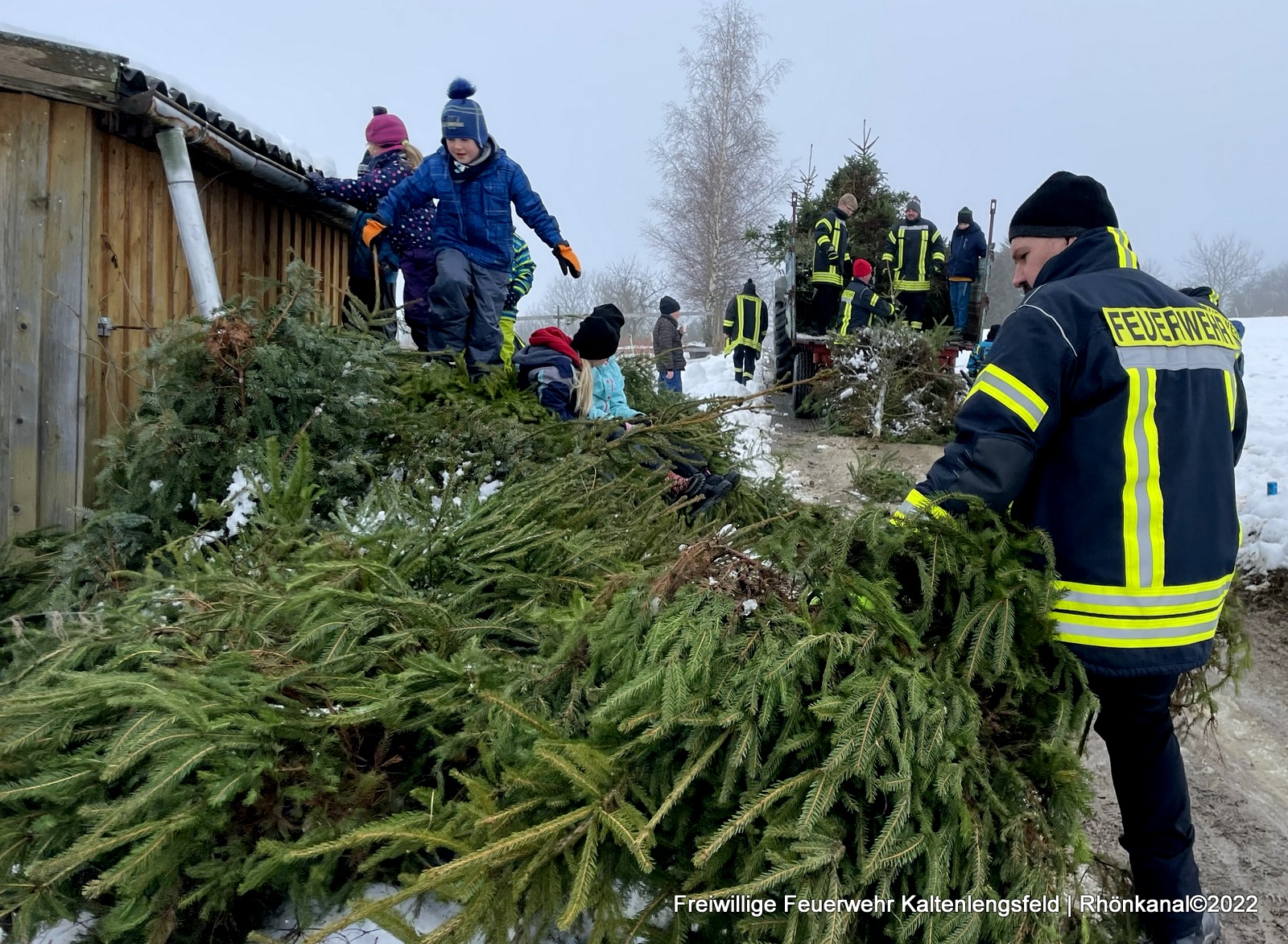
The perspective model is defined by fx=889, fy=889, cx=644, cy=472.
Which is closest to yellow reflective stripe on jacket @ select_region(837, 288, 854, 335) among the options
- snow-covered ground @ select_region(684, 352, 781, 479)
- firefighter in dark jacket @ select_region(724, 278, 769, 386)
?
snow-covered ground @ select_region(684, 352, 781, 479)

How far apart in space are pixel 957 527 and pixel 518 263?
18.1 feet

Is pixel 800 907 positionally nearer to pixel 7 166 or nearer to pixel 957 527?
pixel 957 527

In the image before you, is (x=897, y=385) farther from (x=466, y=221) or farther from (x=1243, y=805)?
(x=1243, y=805)

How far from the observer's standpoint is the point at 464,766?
243cm

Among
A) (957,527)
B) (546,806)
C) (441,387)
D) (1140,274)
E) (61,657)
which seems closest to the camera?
(546,806)

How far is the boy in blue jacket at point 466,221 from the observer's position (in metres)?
5.66

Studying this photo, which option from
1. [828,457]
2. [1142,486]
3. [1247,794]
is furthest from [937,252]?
[1142,486]

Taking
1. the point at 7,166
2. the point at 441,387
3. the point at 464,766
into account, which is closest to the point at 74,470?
the point at 7,166

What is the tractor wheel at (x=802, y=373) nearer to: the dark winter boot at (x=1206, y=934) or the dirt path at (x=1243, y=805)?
the dirt path at (x=1243, y=805)

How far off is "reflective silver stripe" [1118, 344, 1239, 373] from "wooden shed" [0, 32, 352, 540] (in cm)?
370

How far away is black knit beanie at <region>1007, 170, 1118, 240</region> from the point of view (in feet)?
8.04

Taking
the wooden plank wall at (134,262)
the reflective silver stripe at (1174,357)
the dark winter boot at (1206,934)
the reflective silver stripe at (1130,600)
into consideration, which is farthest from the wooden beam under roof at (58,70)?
the dark winter boot at (1206,934)

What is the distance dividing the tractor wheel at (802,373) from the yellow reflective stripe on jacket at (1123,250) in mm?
8812

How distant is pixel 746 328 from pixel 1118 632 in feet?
40.0
